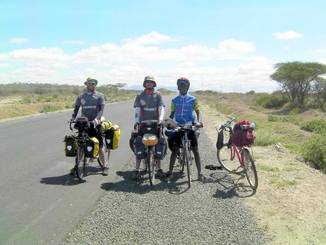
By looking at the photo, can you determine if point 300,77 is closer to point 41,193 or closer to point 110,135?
point 110,135

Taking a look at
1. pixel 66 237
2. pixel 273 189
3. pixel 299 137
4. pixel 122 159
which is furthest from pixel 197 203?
pixel 299 137

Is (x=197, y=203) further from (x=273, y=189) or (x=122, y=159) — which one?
(x=122, y=159)

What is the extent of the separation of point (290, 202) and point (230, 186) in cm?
141

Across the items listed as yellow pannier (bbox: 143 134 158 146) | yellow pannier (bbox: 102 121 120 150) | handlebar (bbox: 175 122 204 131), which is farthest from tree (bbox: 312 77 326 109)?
yellow pannier (bbox: 143 134 158 146)

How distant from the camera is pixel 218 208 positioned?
7012 millimetres

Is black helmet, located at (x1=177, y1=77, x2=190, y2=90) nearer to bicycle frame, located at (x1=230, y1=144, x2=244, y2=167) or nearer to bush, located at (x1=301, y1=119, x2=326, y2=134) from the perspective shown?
bicycle frame, located at (x1=230, y1=144, x2=244, y2=167)

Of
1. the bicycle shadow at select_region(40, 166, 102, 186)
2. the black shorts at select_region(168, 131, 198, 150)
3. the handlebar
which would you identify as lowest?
the bicycle shadow at select_region(40, 166, 102, 186)

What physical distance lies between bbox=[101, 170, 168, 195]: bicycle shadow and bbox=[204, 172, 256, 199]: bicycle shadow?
0.99m

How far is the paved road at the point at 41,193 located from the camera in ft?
19.6

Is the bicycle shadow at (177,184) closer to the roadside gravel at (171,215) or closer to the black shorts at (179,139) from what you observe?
the roadside gravel at (171,215)

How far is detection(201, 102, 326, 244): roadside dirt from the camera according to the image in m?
5.98

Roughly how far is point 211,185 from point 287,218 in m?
2.22

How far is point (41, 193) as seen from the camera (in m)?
7.95

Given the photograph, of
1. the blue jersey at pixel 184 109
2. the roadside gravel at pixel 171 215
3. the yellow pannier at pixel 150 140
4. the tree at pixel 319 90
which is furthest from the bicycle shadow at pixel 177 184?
the tree at pixel 319 90
